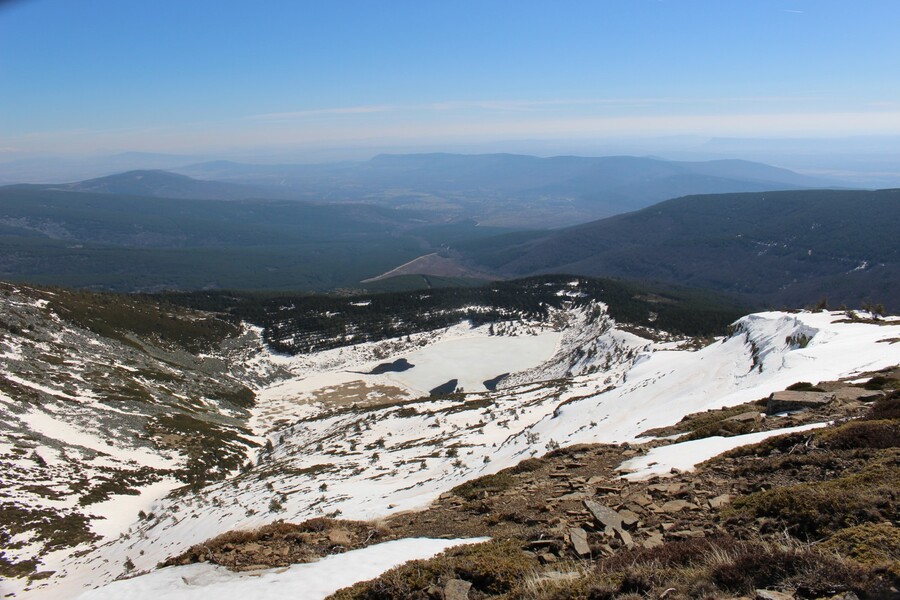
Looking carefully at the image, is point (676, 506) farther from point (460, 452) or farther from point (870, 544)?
point (460, 452)

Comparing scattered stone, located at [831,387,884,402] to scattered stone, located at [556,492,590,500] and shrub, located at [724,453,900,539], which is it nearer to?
shrub, located at [724,453,900,539]

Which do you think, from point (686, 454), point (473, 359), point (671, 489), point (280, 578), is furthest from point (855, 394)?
point (473, 359)

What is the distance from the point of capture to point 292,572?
8180mm

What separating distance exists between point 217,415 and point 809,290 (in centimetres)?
18493

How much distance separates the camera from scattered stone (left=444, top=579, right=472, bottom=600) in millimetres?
6184

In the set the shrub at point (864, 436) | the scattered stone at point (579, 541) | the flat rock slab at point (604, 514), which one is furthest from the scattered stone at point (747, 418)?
the scattered stone at point (579, 541)

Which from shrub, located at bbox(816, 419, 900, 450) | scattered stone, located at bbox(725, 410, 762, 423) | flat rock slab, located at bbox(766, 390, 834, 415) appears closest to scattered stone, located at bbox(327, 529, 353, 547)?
shrub, located at bbox(816, 419, 900, 450)

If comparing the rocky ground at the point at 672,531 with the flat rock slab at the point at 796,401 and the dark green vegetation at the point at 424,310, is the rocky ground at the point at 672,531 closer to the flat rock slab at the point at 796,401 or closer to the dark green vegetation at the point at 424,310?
the flat rock slab at the point at 796,401

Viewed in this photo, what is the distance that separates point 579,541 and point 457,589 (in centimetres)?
200

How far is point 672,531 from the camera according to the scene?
24.1 feet

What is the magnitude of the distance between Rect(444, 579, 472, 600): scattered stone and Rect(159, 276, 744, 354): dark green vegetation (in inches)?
2799

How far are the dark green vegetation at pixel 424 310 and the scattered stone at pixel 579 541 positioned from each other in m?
69.3

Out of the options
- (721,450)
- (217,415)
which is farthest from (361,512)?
(217,415)

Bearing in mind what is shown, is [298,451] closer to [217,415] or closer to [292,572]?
[217,415]
